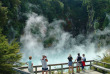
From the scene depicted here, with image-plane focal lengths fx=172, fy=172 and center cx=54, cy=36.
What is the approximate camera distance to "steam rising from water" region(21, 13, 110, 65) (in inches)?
1245

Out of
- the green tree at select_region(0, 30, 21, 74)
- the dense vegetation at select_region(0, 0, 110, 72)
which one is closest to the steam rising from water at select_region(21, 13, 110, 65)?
the dense vegetation at select_region(0, 0, 110, 72)

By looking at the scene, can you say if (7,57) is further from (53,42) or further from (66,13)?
(66,13)

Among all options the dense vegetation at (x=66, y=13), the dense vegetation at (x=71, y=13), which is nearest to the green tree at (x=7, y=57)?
the dense vegetation at (x=66, y=13)

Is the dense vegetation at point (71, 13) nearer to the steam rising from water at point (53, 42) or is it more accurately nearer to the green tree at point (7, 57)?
the steam rising from water at point (53, 42)

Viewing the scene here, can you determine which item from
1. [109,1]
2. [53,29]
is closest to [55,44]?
[53,29]

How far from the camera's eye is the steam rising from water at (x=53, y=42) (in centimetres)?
3162

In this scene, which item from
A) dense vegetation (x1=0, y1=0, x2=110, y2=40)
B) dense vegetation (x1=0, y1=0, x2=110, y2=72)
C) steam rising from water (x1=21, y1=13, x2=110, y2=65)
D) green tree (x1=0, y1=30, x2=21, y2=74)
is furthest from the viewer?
steam rising from water (x1=21, y1=13, x2=110, y2=65)

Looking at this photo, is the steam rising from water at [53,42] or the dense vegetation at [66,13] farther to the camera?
the steam rising from water at [53,42]

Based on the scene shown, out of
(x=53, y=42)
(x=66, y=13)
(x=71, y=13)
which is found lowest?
(x=53, y=42)

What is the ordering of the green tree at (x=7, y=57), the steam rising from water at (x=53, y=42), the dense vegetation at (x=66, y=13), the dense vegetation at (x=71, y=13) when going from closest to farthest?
1. the green tree at (x=7, y=57)
2. the dense vegetation at (x=66, y=13)
3. the dense vegetation at (x=71, y=13)
4. the steam rising from water at (x=53, y=42)

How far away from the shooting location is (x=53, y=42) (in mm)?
35844

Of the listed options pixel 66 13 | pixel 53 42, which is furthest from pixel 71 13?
pixel 53 42

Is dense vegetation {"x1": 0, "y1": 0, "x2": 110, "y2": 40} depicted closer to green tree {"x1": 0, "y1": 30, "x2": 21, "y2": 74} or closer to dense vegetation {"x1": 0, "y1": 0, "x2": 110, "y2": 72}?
dense vegetation {"x1": 0, "y1": 0, "x2": 110, "y2": 72}

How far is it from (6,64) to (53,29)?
27.3 metres
